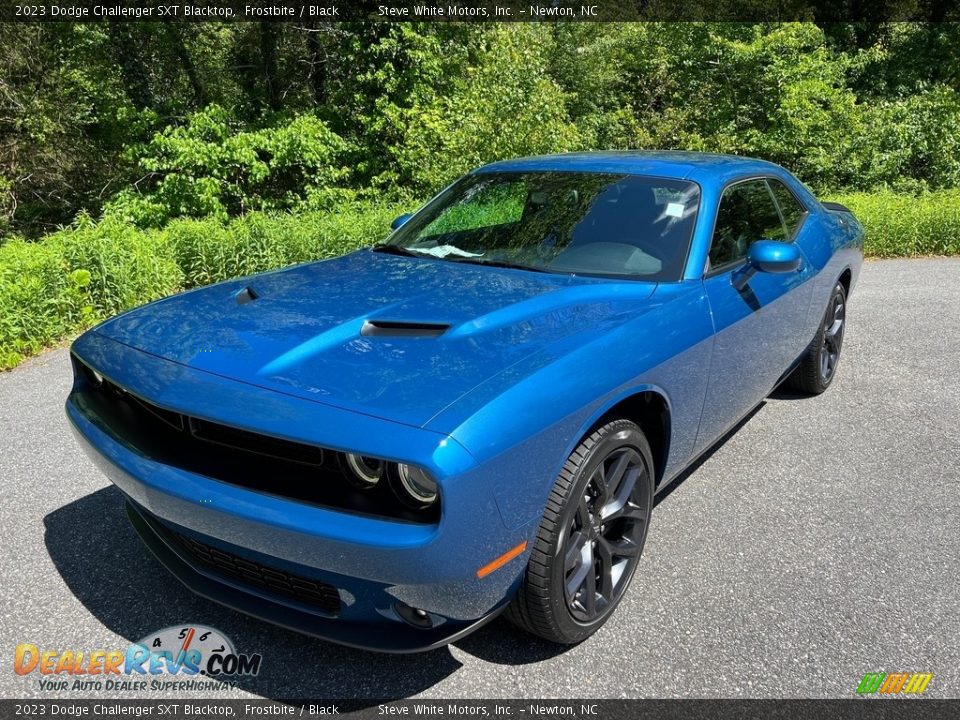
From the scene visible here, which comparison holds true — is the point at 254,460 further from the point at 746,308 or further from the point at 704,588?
the point at 746,308

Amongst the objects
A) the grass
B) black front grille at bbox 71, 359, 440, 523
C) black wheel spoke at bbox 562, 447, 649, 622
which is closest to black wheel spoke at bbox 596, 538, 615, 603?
black wheel spoke at bbox 562, 447, 649, 622

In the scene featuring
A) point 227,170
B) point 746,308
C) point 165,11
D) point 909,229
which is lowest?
point 909,229

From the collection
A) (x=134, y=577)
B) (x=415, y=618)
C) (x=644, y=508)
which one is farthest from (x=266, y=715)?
(x=644, y=508)

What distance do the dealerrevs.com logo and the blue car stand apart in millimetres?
256

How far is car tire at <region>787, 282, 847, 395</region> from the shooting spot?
15.1 feet

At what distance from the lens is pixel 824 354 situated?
15.7 feet

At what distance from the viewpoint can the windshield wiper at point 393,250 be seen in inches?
139

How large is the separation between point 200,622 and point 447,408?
4.44 feet

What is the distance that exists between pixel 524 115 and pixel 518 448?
410 inches

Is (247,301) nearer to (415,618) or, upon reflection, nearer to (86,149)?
(415,618)

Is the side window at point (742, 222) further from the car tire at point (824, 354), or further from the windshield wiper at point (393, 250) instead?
the windshield wiper at point (393, 250)

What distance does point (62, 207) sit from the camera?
15.4m

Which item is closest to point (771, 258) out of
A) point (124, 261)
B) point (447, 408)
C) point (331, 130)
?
point (447, 408)

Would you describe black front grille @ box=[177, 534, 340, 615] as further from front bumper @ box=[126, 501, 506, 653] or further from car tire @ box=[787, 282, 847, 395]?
car tire @ box=[787, 282, 847, 395]
